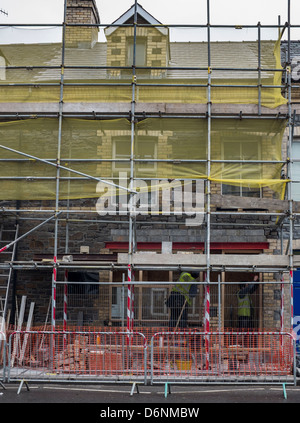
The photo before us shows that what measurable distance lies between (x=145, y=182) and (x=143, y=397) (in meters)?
5.76

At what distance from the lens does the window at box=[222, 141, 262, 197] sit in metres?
14.6

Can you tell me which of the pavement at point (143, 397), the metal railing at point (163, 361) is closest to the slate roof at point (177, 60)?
the metal railing at point (163, 361)

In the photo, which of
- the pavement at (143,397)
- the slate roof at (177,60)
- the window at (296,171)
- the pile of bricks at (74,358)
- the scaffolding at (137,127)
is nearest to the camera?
the pavement at (143,397)

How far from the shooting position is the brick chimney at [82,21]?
17.6 metres

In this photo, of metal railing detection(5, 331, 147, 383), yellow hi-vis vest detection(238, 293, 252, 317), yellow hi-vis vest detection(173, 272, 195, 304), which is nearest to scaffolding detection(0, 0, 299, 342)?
yellow hi-vis vest detection(173, 272, 195, 304)

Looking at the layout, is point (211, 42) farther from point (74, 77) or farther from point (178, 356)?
point (178, 356)

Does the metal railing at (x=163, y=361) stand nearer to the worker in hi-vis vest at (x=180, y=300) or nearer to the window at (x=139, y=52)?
the worker in hi-vis vest at (x=180, y=300)

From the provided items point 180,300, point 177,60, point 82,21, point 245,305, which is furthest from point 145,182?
→ point 82,21

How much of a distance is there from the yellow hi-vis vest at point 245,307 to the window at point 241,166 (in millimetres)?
2818

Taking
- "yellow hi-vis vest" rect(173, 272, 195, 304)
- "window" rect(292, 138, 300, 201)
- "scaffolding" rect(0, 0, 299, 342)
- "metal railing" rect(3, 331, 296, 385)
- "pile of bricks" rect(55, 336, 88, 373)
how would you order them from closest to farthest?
"metal railing" rect(3, 331, 296, 385) → "pile of bricks" rect(55, 336, 88, 373) → "yellow hi-vis vest" rect(173, 272, 195, 304) → "scaffolding" rect(0, 0, 299, 342) → "window" rect(292, 138, 300, 201)

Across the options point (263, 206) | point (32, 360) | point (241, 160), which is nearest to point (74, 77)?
point (241, 160)

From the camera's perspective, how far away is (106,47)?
17.1 metres

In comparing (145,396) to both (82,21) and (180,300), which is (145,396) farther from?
(82,21)

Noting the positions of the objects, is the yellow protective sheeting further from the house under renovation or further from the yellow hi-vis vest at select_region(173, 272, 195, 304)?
the yellow hi-vis vest at select_region(173, 272, 195, 304)
